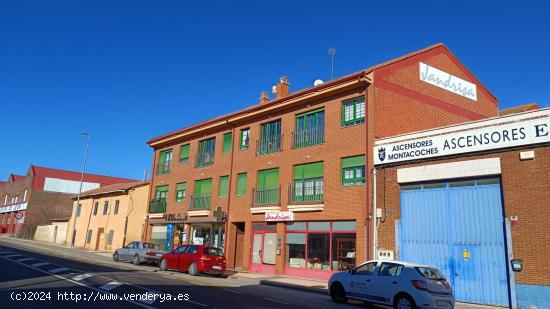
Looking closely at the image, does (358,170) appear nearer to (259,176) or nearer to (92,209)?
(259,176)

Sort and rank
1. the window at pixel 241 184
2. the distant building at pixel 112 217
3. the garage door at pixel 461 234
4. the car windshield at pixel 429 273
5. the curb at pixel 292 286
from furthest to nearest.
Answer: the distant building at pixel 112 217 < the window at pixel 241 184 < the curb at pixel 292 286 < the garage door at pixel 461 234 < the car windshield at pixel 429 273

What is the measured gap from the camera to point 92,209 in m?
42.5

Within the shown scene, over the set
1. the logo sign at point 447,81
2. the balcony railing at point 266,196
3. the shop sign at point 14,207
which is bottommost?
the balcony railing at point 266,196

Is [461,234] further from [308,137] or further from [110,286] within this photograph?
[110,286]

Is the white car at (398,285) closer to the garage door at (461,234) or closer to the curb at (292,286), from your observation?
the curb at (292,286)

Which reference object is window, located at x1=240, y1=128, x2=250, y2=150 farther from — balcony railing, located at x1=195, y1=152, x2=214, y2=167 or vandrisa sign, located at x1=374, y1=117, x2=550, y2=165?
vandrisa sign, located at x1=374, y1=117, x2=550, y2=165

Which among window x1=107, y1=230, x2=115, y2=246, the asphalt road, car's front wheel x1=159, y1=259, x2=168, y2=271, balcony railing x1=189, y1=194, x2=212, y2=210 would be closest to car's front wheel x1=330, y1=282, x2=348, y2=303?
the asphalt road

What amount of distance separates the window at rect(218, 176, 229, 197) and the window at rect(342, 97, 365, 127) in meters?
9.38

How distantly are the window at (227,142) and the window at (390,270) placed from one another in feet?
54.8

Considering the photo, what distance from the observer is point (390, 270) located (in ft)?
39.9

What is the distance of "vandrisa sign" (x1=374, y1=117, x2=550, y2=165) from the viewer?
45.7 feet

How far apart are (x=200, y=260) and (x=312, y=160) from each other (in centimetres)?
715

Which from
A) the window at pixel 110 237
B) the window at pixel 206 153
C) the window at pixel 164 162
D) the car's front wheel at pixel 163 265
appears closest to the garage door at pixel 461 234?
the car's front wheel at pixel 163 265

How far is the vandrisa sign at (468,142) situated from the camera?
45.7ft
